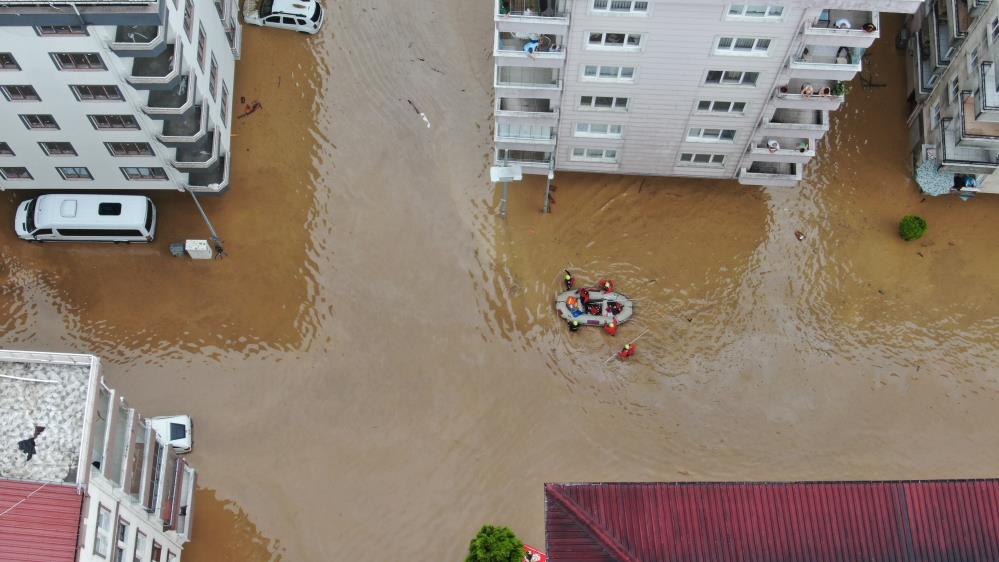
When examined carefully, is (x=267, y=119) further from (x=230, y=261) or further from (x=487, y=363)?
(x=487, y=363)

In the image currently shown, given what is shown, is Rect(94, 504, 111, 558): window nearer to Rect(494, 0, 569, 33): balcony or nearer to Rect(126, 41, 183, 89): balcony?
Rect(126, 41, 183, 89): balcony

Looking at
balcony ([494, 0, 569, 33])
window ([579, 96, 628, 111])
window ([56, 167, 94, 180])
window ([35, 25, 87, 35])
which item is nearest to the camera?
window ([35, 25, 87, 35])

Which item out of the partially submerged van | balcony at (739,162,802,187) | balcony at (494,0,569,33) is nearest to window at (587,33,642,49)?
balcony at (494,0,569,33)

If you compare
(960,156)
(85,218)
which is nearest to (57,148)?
(85,218)

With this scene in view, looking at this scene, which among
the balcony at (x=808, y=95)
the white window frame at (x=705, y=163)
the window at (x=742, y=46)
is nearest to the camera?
the window at (x=742, y=46)

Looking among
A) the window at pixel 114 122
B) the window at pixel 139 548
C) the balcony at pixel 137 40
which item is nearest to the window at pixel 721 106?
the balcony at pixel 137 40

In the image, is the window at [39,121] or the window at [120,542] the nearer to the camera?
the window at [120,542]

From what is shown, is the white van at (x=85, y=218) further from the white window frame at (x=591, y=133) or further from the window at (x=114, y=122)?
the white window frame at (x=591, y=133)

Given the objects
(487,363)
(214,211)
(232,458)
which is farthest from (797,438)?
(214,211)
